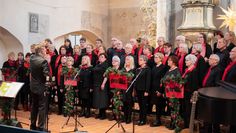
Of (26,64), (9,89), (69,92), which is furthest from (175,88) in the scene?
(26,64)

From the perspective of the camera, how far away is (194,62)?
6.78 m

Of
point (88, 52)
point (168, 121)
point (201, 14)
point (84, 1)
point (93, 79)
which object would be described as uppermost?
point (84, 1)

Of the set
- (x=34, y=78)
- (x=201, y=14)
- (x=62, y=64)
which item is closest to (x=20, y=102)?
(x=62, y=64)

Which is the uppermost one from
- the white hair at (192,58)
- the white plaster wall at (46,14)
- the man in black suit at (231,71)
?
the white plaster wall at (46,14)

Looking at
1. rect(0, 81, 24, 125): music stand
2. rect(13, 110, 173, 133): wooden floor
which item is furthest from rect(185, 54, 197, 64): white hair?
rect(0, 81, 24, 125): music stand

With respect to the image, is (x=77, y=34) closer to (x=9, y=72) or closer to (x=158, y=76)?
(x=9, y=72)

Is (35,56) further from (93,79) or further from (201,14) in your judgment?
(201,14)

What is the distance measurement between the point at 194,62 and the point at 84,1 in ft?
29.3

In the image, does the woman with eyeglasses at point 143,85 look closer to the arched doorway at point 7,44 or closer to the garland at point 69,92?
the garland at point 69,92

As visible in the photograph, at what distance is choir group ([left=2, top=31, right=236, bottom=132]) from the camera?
22.3 ft

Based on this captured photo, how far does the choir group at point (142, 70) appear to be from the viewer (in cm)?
680

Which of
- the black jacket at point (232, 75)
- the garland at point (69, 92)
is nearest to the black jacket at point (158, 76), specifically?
the black jacket at point (232, 75)

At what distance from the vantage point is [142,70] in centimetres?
751

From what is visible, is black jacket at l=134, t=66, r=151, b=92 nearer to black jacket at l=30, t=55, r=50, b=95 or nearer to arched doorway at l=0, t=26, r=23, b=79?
black jacket at l=30, t=55, r=50, b=95
